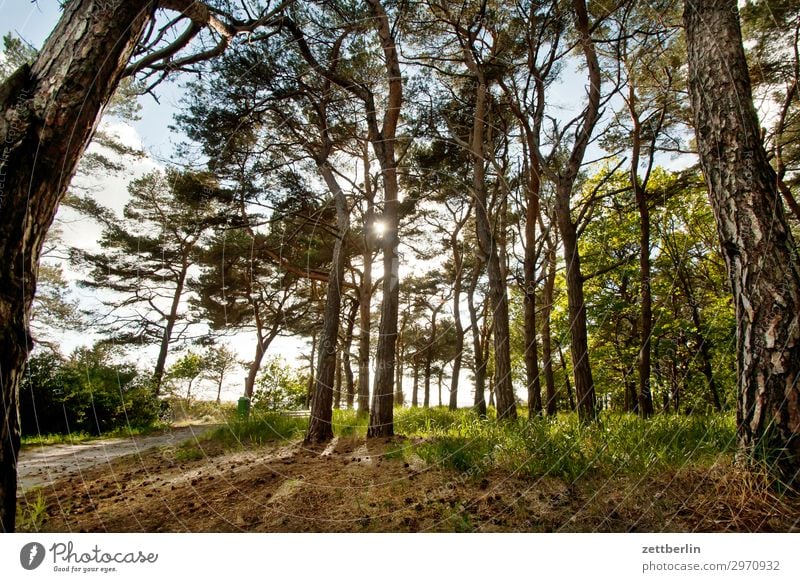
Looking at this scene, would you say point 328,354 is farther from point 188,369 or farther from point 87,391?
point 87,391

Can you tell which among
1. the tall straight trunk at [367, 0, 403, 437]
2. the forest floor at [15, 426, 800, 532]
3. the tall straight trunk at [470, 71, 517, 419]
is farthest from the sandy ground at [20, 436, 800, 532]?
the tall straight trunk at [470, 71, 517, 419]

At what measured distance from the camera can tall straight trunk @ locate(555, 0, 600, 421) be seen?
336cm

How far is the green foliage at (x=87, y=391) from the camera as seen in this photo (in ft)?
9.45

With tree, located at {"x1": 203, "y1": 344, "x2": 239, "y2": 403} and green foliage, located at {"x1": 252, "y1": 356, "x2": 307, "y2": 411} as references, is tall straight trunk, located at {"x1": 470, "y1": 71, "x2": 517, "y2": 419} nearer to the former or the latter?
green foliage, located at {"x1": 252, "y1": 356, "x2": 307, "y2": 411}

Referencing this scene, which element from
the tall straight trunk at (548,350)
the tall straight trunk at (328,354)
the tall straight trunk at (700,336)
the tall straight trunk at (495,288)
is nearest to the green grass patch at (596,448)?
the tall straight trunk at (548,350)

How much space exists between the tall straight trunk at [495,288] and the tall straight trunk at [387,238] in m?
1.22

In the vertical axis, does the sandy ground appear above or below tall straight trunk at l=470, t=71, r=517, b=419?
below

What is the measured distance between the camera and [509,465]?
2242 millimetres

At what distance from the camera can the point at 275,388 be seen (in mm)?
4039

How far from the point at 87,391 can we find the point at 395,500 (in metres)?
3.76

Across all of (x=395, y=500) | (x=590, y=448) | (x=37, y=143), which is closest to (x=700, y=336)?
(x=590, y=448)

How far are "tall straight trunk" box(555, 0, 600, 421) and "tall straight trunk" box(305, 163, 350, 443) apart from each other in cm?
278
